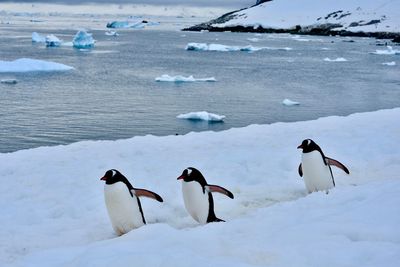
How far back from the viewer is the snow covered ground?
13.0 ft

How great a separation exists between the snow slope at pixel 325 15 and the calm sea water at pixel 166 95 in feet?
148

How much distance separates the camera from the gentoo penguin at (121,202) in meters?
5.46

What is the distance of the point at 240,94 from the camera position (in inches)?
930

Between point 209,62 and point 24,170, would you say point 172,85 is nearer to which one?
point 209,62

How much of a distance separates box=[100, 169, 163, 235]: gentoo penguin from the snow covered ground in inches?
10.0

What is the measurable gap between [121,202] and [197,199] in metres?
0.79

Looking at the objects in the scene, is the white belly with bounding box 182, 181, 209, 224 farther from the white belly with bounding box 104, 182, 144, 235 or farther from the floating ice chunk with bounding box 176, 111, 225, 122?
the floating ice chunk with bounding box 176, 111, 225, 122

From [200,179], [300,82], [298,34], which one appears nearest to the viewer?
[200,179]

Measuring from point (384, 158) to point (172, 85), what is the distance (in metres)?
18.0

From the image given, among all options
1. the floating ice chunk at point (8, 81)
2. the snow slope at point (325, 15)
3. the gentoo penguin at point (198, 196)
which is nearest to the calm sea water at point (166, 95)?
the floating ice chunk at point (8, 81)

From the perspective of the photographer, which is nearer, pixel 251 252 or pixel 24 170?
pixel 251 252

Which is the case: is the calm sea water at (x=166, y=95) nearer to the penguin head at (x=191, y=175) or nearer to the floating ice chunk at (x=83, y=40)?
the floating ice chunk at (x=83, y=40)

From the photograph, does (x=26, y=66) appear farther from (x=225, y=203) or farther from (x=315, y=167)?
(x=315, y=167)

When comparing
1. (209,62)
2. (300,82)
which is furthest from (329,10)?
(300,82)
